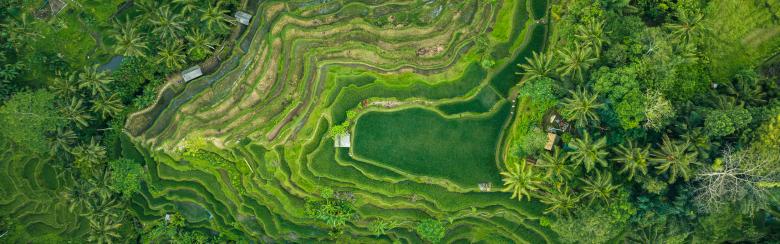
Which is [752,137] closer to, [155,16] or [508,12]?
[508,12]

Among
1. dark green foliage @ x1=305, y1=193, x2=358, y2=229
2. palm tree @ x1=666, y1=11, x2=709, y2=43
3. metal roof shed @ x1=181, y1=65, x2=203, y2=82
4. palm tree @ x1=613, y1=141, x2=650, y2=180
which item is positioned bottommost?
dark green foliage @ x1=305, y1=193, x2=358, y2=229

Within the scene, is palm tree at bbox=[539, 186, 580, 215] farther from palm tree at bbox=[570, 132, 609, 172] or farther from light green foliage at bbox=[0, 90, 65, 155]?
light green foliage at bbox=[0, 90, 65, 155]

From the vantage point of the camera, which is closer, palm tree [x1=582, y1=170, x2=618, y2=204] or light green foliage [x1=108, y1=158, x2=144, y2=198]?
palm tree [x1=582, y1=170, x2=618, y2=204]

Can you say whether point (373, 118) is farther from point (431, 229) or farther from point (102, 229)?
point (102, 229)

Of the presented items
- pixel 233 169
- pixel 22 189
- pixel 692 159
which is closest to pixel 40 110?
pixel 22 189

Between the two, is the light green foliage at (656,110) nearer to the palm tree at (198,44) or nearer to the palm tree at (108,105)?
the palm tree at (198,44)

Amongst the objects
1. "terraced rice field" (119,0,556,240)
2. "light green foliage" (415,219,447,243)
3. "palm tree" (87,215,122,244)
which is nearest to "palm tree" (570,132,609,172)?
"terraced rice field" (119,0,556,240)
